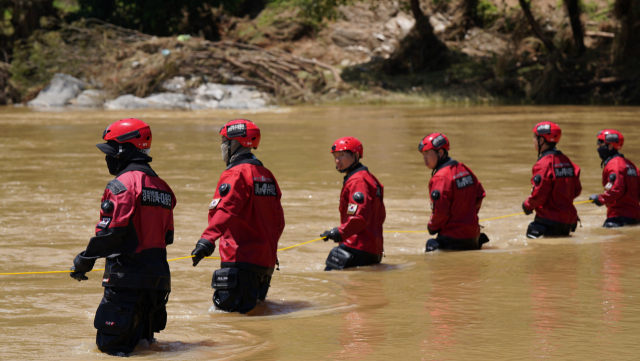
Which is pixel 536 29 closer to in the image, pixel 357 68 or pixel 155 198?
pixel 357 68

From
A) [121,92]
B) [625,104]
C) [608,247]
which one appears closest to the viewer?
[608,247]

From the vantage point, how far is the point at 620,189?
10.0m

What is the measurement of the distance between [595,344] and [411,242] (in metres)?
5.08

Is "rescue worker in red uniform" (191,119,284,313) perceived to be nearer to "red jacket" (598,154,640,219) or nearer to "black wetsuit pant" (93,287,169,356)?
"black wetsuit pant" (93,287,169,356)

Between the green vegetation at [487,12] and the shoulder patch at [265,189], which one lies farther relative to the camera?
the green vegetation at [487,12]

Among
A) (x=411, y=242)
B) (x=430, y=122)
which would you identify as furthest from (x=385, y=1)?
(x=411, y=242)

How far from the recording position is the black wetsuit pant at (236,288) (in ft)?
19.7

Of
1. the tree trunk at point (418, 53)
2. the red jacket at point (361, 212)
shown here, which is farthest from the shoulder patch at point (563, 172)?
the tree trunk at point (418, 53)

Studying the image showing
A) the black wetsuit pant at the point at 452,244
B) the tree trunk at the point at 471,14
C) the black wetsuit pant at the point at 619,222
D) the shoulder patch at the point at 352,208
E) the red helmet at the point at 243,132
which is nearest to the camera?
the red helmet at the point at 243,132

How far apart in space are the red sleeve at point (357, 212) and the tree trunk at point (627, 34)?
2635cm

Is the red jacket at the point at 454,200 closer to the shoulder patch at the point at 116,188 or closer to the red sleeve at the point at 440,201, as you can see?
the red sleeve at the point at 440,201

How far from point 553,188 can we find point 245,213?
489cm

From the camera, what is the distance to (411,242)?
9797 mm

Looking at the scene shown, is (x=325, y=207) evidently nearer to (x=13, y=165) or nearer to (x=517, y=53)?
(x=13, y=165)
